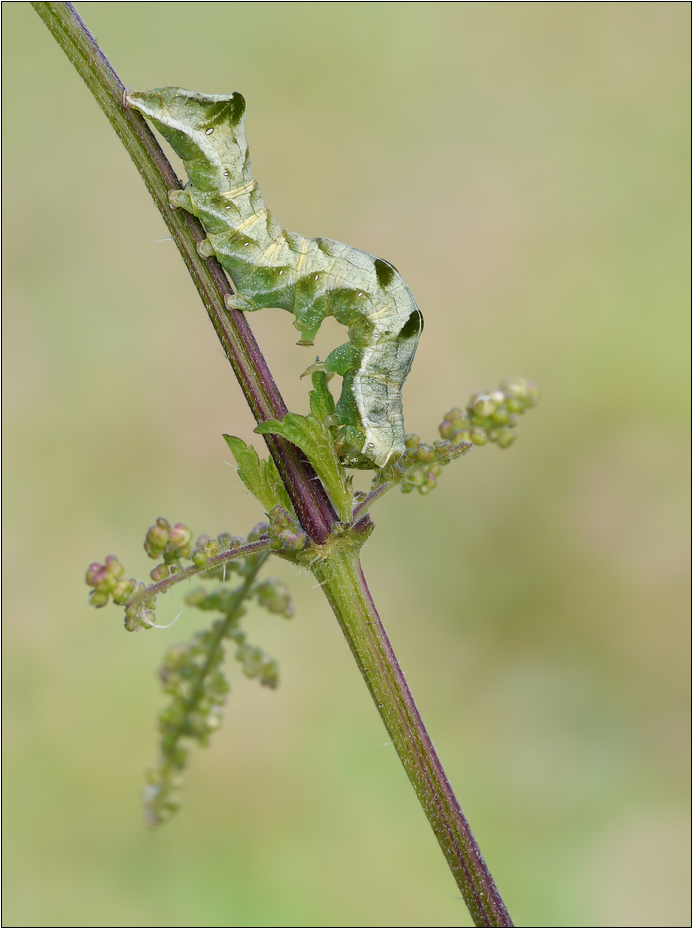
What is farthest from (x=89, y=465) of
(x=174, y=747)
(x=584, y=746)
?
(x=174, y=747)

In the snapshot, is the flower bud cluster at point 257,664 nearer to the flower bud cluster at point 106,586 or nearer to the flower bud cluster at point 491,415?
the flower bud cluster at point 106,586

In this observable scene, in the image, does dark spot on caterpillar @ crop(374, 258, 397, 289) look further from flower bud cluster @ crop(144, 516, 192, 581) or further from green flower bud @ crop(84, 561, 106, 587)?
green flower bud @ crop(84, 561, 106, 587)

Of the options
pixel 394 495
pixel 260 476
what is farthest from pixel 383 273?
pixel 394 495

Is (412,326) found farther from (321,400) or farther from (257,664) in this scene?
(257,664)

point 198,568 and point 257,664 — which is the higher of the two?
point 257,664

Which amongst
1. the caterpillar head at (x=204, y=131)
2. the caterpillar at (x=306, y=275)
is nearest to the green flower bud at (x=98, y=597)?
the caterpillar at (x=306, y=275)

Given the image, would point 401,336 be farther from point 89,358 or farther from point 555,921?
point 89,358
